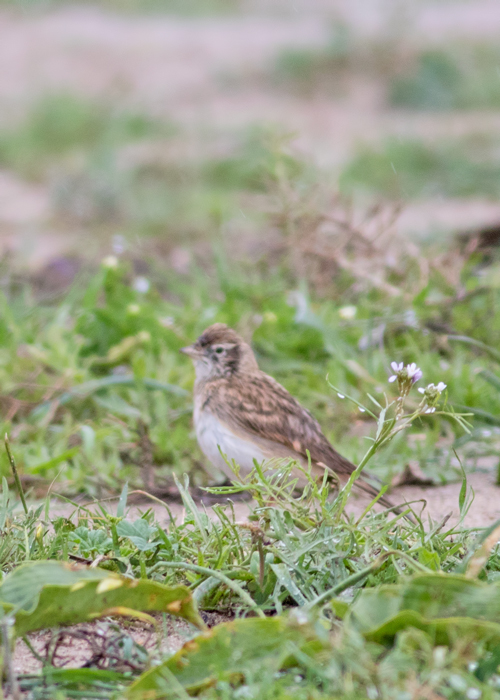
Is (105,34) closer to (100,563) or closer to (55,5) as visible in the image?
(55,5)

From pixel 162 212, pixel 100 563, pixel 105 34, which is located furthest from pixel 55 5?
pixel 100 563

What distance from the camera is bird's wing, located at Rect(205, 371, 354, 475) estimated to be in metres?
4.15

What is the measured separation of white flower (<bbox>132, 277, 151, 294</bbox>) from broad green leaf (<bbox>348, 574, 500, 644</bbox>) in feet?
13.7

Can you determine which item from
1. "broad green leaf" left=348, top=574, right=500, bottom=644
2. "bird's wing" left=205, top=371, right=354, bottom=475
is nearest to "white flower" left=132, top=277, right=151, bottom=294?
"bird's wing" left=205, top=371, right=354, bottom=475

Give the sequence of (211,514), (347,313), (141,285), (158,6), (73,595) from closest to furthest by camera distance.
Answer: (73,595) → (211,514) → (347,313) → (141,285) → (158,6)

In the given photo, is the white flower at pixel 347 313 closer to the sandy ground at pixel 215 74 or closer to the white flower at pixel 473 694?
the sandy ground at pixel 215 74

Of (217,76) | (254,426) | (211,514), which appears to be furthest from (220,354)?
(217,76)

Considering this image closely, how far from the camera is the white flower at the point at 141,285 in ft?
20.8

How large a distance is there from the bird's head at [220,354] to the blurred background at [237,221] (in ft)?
1.17

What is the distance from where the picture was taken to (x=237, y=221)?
31.2ft

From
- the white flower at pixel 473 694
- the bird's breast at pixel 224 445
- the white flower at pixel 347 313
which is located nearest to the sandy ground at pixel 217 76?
the white flower at pixel 347 313

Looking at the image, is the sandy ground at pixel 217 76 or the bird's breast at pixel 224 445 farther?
the sandy ground at pixel 217 76

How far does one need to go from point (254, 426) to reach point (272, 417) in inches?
3.6

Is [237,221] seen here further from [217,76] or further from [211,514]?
[217,76]
